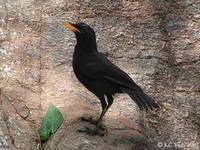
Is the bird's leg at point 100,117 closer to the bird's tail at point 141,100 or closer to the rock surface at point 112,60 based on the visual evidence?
the rock surface at point 112,60

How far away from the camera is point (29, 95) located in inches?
307

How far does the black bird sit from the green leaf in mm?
331

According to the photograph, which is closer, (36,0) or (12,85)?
(12,85)

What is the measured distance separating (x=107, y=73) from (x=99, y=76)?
0.31 ft

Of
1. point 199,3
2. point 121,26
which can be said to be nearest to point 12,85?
point 121,26

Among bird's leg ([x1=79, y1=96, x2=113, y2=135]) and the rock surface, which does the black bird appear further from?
the rock surface

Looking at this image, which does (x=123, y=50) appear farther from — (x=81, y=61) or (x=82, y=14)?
(x=81, y=61)

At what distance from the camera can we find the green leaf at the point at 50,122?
6957 mm

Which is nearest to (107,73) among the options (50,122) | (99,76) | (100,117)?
(99,76)

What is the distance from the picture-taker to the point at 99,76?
286 inches

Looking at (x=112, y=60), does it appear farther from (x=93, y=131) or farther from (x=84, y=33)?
(x=93, y=131)

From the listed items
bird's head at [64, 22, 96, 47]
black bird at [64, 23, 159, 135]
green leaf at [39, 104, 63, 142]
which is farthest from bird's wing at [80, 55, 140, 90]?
green leaf at [39, 104, 63, 142]

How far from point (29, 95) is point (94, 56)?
971 mm

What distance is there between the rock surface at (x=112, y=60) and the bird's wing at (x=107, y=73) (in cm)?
55
